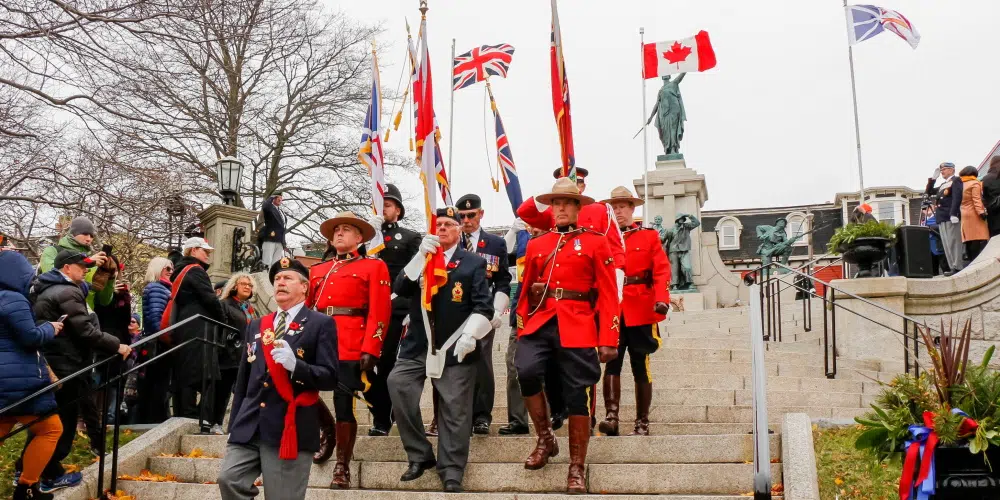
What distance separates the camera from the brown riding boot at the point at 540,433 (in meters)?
6.89

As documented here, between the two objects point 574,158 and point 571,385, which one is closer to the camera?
point 571,385

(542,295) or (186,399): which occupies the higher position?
(542,295)

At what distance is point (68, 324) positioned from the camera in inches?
303

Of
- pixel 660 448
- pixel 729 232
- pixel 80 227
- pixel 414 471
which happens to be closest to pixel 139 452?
pixel 80 227

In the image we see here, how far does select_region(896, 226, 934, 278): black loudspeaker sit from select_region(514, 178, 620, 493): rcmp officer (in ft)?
23.4

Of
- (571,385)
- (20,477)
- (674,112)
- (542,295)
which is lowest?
(20,477)

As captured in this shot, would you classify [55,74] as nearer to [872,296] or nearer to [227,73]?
[872,296]

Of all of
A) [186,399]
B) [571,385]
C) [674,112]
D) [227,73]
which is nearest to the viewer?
[571,385]

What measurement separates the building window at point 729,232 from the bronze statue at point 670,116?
3073cm

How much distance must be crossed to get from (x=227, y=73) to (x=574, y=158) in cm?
1852

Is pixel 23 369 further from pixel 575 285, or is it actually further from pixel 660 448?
pixel 660 448

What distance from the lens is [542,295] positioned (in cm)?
705

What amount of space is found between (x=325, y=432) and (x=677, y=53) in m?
14.8

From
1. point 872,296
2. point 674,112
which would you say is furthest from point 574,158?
point 674,112
